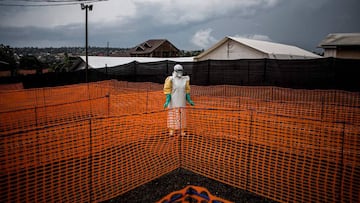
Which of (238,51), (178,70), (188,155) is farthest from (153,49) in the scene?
(188,155)

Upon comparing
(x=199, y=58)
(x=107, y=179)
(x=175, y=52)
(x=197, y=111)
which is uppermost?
(x=175, y=52)

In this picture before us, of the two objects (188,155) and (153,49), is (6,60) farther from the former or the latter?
(188,155)

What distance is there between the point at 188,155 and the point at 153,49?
58.8 meters

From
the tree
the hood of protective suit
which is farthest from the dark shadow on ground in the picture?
the tree

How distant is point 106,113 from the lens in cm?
883

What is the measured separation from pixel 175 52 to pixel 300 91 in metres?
61.6

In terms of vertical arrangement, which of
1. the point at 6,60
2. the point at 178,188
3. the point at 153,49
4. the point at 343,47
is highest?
the point at 153,49

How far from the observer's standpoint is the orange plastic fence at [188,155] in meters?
3.32

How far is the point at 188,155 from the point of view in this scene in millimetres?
4672

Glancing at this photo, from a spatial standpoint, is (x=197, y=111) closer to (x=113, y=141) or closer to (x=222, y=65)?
(x=113, y=141)

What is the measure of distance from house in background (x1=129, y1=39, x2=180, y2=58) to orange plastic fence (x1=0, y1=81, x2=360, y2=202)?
5803cm

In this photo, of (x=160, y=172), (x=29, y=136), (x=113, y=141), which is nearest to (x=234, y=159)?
(x=160, y=172)

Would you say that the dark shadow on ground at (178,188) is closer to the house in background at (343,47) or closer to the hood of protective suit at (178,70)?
the hood of protective suit at (178,70)

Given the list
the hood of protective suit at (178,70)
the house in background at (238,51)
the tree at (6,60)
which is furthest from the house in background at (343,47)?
the tree at (6,60)
